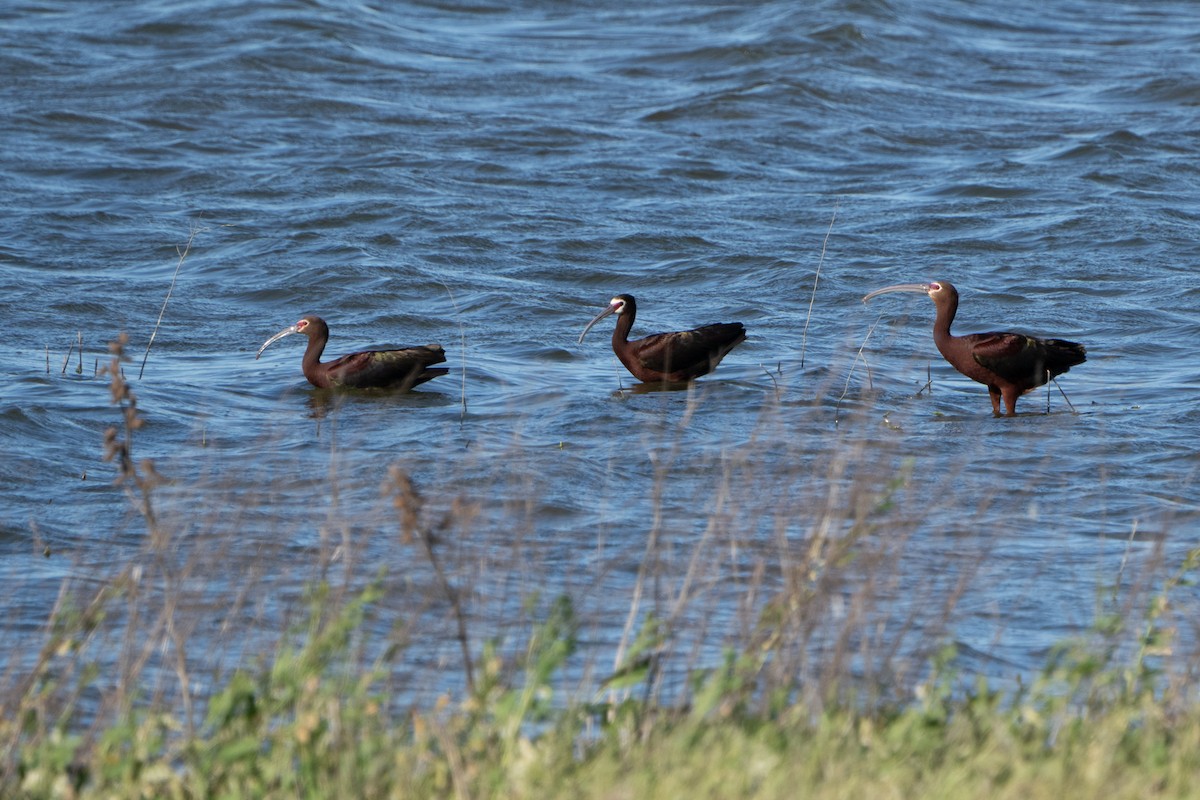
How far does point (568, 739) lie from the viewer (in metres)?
4.02

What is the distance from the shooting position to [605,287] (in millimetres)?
14391

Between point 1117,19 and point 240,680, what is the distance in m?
25.7

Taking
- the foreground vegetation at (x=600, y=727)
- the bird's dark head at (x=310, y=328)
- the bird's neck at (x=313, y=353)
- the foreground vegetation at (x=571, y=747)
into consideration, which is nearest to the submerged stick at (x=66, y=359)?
the bird's dark head at (x=310, y=328)

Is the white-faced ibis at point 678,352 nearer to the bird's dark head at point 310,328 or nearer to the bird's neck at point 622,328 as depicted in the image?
the bird's neck at point 622,328

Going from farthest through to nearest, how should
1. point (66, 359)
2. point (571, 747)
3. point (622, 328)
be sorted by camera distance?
point (622, 328)
point (66, 359)
point (571, 747)

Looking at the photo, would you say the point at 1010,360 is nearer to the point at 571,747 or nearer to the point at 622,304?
the point at 622,304

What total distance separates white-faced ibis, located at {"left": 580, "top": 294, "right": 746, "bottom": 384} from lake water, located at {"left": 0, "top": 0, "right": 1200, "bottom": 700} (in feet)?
0.46

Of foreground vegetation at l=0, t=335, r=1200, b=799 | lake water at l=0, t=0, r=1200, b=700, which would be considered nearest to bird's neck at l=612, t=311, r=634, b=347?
lake water at l=0, t=0, r=1200, b=700

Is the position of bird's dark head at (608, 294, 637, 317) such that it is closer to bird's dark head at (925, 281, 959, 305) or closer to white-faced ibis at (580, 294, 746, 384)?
white-faced ibis at (580, 294, 746, 384)

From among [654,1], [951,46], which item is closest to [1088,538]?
[951,46]

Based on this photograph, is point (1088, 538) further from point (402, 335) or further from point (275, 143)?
point (275, 143)

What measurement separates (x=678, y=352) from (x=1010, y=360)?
6.66 feet

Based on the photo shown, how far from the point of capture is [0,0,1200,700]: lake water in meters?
6.30

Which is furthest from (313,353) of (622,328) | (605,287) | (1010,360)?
(1010,360)
